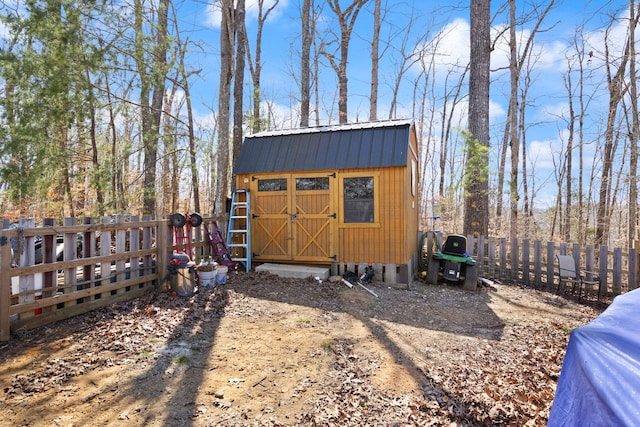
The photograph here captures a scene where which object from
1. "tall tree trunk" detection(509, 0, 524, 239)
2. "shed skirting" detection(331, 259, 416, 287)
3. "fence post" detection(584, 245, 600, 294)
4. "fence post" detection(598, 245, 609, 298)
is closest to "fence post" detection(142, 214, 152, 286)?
"shed skirting" detection(331, 259, 416, 287)

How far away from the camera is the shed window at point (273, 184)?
7566 millimetres

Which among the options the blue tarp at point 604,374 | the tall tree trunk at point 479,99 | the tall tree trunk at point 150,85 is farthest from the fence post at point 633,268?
the tall tree trunk at point 150,85

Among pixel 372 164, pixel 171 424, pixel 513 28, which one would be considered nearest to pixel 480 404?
pixel 171 424

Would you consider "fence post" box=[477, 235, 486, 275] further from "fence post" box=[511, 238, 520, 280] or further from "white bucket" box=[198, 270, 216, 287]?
"white bucket" box=[198, 270, 216, 287]

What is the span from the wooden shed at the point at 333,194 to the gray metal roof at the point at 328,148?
0.02 metres

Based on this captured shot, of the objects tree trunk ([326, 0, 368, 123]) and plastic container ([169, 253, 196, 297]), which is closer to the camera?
plastic container ([169, 253, 196, 297])

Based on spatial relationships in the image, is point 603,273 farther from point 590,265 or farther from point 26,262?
point 26,262

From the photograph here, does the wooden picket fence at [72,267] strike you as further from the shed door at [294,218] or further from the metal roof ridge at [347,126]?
the metal roof ridge at [347,126]

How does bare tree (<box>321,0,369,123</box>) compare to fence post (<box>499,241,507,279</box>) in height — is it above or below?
above

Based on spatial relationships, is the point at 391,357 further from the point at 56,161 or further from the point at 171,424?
the point at 56,161

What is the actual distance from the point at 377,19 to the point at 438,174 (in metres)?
11.8

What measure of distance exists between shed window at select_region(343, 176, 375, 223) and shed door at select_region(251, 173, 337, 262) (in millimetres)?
316

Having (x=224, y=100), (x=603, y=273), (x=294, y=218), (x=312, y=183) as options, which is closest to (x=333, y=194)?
(x=312, y=183)

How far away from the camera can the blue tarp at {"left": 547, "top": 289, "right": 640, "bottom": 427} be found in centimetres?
139
